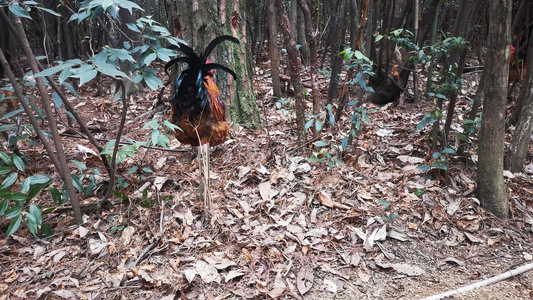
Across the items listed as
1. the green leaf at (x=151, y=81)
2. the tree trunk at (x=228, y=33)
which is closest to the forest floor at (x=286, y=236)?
the tree trunk at (x=228, y=33)

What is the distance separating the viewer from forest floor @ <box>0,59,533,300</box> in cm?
190

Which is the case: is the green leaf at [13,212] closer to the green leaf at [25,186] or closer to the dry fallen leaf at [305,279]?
the green leaf at [25,186]

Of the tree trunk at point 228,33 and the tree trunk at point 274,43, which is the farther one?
the tree trunk at point 274,43

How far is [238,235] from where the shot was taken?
7.32ft

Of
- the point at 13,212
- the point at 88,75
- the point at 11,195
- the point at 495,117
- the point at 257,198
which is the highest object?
the point at 88,75

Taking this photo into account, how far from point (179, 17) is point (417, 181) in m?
2.57

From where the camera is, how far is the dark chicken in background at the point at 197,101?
223 cm

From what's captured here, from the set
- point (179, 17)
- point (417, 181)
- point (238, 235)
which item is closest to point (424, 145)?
point (417, 181)

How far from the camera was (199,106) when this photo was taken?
2293 mm

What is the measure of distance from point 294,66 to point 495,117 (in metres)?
1.50

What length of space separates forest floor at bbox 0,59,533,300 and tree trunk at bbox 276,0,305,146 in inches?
9.9

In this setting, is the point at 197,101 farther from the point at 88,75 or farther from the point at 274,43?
the point at 274,43

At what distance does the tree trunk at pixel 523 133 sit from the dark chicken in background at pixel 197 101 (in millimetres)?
2286

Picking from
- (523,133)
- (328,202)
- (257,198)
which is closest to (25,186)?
(257,198)
